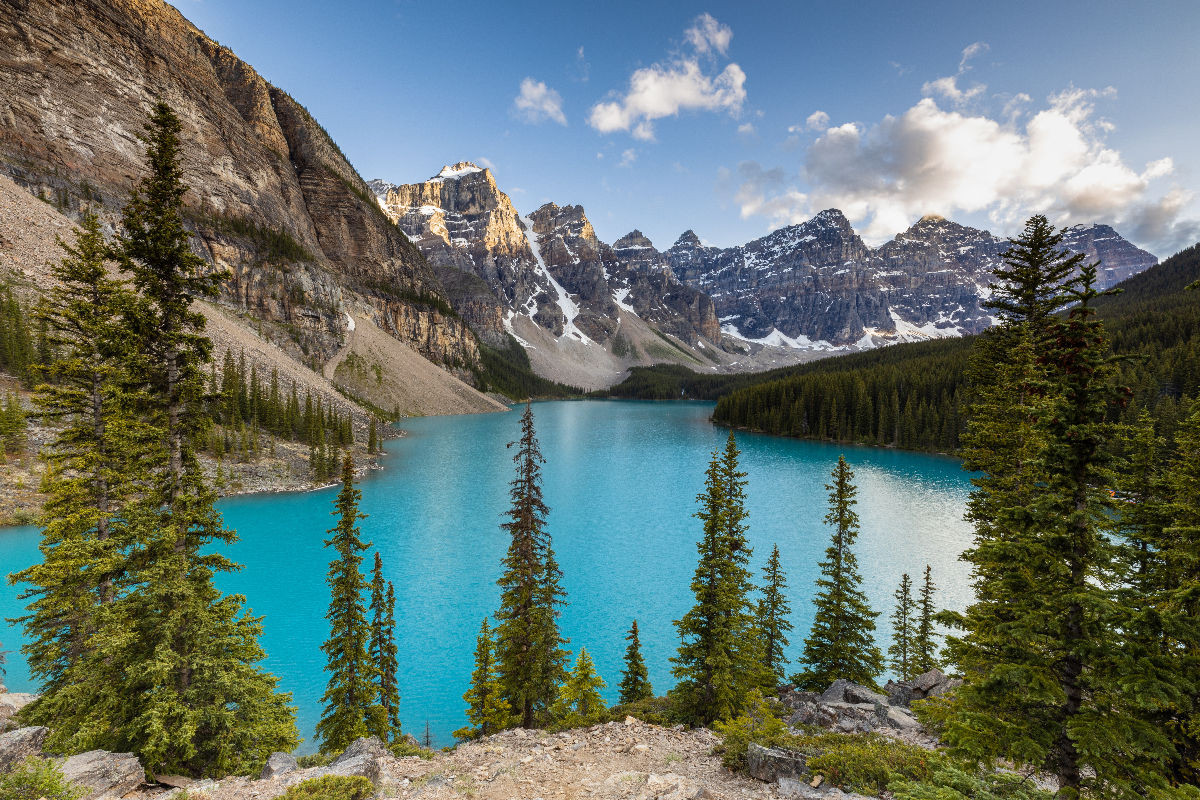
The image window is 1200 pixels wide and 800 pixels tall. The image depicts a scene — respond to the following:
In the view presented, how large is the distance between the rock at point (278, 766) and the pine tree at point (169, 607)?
0.68 meters

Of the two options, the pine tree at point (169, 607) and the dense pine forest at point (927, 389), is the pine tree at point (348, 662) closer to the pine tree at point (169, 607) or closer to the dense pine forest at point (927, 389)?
the pine tree at point (169, 607)

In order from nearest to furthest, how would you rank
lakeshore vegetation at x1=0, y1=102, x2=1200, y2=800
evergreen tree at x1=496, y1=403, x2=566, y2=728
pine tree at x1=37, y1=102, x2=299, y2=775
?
lakeshore vegetation at x1=0, y1=102, x2=1200, y2=800 < pine tree at x1=37, y1=102, x2=299, y2=775 < evergreen tree at x1=496, y1=403, x2=566, y2=728

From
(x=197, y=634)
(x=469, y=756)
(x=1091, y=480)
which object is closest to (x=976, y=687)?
(x=1091, y=480)

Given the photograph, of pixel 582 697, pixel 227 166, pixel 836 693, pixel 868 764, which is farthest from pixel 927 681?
pixel 227 166

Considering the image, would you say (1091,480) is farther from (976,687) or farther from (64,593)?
(64,593)

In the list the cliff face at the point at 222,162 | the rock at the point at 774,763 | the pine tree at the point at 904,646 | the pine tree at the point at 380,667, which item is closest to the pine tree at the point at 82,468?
the pine tree at the point at 380,667

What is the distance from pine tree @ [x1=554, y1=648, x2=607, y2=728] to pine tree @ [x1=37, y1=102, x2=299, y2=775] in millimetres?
7333

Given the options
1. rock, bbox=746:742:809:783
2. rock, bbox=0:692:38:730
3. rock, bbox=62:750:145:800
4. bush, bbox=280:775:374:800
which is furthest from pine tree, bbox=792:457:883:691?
rock, bbox=0:692:38:730

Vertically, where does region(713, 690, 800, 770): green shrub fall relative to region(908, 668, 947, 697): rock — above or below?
above

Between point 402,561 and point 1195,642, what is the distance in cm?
3535

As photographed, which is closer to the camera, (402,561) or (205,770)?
(205,770)

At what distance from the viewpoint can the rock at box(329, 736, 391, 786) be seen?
9.20 metres

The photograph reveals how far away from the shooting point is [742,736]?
9.89 m

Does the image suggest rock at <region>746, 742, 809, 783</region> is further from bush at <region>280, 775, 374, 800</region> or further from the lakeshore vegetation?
bush at <region>280, 775, 374, 800</region>
